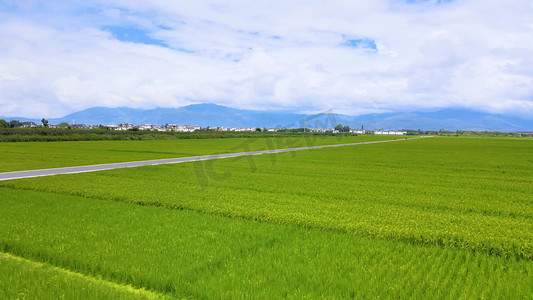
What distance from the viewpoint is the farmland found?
5496mm

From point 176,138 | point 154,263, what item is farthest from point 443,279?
point 176,138

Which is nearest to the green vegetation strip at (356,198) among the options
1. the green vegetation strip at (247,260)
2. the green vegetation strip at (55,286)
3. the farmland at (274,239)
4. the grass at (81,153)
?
the farmland at (274,239)

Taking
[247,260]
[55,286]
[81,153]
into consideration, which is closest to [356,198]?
[247,260]

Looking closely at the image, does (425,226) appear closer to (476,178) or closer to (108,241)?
(108,241)

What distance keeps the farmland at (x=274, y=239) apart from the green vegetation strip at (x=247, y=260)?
0.02m

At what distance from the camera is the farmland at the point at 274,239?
216 inches

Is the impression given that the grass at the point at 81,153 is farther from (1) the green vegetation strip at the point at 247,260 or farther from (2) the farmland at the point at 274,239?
(1) the green vegetation strip at the point at 247,260

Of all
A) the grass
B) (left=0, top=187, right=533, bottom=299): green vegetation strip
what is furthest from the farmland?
the grass

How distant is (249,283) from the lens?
5.39 metres

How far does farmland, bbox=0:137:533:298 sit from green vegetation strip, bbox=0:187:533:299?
2 centimetres

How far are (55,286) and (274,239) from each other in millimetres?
4138

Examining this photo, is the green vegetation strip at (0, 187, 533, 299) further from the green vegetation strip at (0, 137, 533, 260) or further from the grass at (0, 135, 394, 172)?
the grass at (0, 135, 394, 172)

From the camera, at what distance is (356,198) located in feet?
41.5

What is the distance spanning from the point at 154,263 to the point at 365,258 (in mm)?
3823
